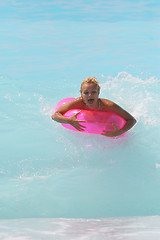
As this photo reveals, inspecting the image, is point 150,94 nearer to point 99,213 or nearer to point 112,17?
point 99,213

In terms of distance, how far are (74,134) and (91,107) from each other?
57cm

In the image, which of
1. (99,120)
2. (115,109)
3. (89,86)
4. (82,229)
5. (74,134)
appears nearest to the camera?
(82,229)

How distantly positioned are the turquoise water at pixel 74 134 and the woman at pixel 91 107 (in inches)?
14.9

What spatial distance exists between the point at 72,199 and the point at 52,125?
67.6 inches

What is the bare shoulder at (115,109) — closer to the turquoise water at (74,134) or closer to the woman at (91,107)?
the woman at (91,107)

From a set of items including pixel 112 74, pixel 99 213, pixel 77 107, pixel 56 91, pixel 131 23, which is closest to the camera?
pixel 99 213

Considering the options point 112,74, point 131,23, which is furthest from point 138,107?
point 131,23

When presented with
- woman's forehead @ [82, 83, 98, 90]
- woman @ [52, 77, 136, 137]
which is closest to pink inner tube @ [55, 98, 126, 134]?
woman @ [52, 77, 136, 137]

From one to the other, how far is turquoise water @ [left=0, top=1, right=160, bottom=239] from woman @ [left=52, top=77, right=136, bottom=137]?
0.38 meters

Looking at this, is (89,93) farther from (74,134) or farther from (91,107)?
(74,134)

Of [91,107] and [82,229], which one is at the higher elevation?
[91,107]

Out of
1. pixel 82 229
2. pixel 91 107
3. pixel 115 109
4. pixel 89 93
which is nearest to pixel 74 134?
pixel 91 107

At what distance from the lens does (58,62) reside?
916 centimetres

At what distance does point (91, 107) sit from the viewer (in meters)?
3.94
